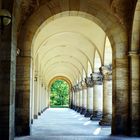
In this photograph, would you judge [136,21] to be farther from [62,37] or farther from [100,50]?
[62,37]

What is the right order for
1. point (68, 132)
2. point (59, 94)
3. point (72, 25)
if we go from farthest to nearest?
point (59, 94), point (72, 25), point (68, 132)

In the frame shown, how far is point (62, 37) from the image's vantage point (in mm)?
24656

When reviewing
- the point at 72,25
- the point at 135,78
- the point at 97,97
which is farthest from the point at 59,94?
the point at 135,78

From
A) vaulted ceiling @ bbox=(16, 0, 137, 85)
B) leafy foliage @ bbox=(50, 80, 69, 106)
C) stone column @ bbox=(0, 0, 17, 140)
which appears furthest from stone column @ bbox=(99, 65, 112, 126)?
leafy foliage @ bbox=(50, 80, 69, 106)

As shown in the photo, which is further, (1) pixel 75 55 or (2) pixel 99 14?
(1) pixel 75 55

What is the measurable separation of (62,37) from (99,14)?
8.93 metres

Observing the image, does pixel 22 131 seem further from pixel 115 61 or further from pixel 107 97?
pixel 107 97

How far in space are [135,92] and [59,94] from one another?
6875cm

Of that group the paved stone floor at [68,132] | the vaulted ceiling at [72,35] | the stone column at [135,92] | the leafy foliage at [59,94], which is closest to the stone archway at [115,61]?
the stone column at [135,92]

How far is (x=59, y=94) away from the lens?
274ft

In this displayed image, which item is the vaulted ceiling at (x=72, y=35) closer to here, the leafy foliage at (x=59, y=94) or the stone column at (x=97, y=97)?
the stone column at (x=97, y=97)

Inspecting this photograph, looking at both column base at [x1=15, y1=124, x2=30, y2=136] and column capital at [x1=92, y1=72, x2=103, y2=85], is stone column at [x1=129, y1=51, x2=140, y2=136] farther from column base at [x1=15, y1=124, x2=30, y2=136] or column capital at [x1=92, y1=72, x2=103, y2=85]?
column capital at [x1=92, y1=72, x2=103, y2=85]

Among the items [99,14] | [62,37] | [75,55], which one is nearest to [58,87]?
[75,55]

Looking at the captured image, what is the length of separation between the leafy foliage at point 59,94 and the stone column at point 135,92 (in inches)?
2668
